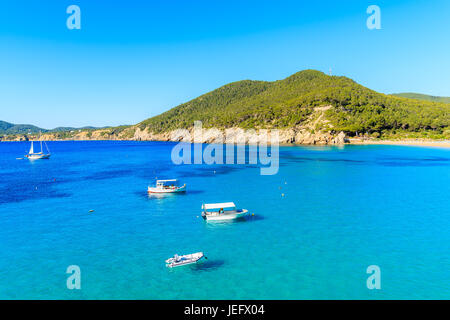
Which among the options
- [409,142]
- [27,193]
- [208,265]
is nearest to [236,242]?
[208,265]

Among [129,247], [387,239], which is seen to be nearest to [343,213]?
[387,239]

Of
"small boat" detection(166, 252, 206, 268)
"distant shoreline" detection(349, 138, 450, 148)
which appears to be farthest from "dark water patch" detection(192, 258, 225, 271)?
"distant shoreline" detection(349, 138, 450, 148)

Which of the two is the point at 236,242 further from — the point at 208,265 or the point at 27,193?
the point at 27,193

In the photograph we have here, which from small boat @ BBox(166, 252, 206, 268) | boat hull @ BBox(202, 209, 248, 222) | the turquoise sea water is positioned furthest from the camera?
boat hull @ BBox(202, 209, 248, 222)

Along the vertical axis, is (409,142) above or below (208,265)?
above

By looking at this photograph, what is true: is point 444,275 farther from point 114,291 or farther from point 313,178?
point 313,178

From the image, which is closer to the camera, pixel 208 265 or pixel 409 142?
pixel 208 265

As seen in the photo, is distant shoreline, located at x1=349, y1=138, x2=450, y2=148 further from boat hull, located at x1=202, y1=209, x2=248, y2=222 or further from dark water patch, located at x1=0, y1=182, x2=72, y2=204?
dark water patch, located at x1=0, y1=182, x2=72, y2=204
